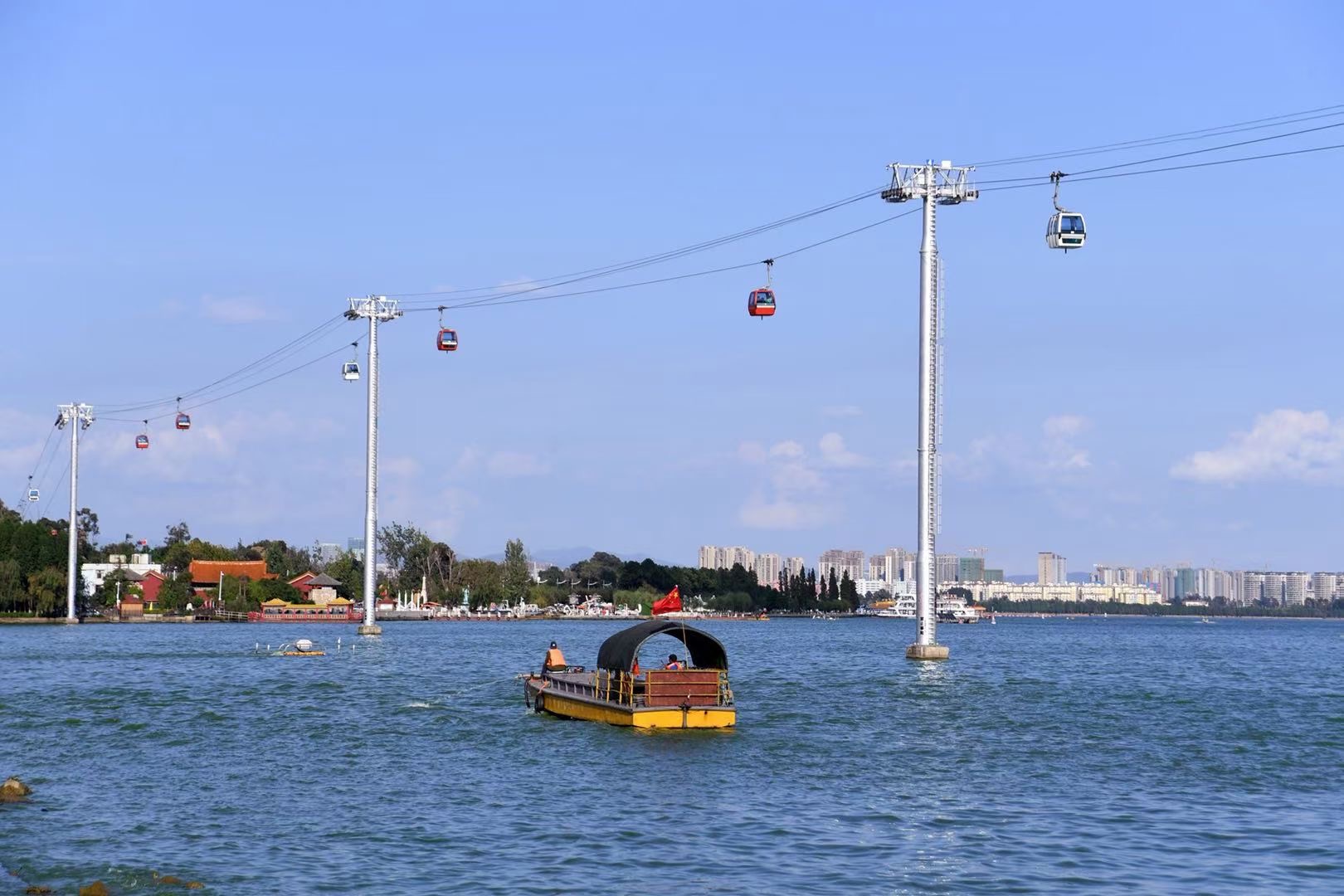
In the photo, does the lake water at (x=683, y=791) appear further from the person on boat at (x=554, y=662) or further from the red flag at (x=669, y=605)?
the red flag at (x=669, y=605)

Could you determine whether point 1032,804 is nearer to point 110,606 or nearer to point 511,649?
point 511,649

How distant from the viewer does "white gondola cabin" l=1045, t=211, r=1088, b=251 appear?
52781 millimetres

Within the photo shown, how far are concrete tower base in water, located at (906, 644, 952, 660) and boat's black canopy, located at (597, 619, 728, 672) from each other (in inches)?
903

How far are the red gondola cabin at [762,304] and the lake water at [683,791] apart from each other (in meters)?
15.1

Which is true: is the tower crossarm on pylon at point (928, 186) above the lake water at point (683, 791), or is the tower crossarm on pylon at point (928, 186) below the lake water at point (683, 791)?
above

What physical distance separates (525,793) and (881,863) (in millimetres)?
10550

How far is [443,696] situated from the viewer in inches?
2365

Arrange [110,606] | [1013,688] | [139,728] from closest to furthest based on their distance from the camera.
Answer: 1. [139,728]
2. [1013,688]
3. [110,606]

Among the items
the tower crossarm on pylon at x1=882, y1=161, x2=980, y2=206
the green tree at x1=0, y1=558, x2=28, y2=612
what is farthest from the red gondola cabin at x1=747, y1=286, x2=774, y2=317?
the green tree at x1=0, y1=558, x2=28, y2=612

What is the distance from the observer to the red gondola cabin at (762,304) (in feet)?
204

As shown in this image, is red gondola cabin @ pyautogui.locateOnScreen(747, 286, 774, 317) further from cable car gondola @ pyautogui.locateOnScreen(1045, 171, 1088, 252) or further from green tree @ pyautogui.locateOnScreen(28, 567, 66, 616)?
green tree @ pyautogui.locateOnScreen(28, 567, 66, 616)

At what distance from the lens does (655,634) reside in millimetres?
46062

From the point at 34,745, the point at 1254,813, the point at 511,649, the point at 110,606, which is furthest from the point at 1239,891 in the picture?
the point at 110,606

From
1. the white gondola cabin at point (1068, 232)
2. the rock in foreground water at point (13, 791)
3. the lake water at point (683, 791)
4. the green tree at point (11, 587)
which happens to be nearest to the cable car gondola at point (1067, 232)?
the white gondola cabin at point (1068, 232)
